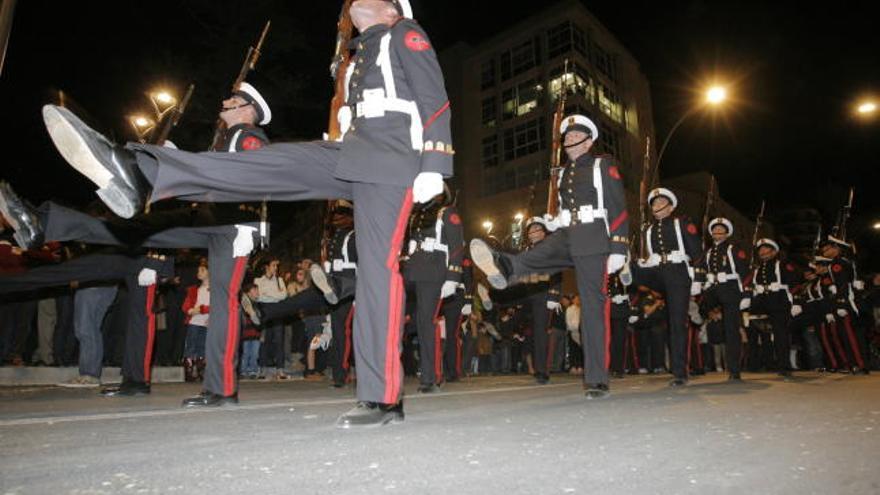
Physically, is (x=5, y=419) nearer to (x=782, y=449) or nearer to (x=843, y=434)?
(x=782, y=449)

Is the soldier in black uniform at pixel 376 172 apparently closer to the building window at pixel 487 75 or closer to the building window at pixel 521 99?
the building window at pixel 521 99

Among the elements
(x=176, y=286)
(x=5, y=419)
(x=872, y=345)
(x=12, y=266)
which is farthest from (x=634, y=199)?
(x=5, y=419)

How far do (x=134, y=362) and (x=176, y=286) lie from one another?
528cm

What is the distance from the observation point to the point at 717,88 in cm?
1814

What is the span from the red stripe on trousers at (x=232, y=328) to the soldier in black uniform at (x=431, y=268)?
2.31 metres

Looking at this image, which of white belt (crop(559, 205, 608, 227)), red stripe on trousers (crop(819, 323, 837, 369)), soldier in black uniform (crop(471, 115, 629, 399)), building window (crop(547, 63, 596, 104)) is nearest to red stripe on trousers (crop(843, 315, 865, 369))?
red stripe on trousers (crop(819, 323, 837, 369))

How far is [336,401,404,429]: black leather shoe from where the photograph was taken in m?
3.10

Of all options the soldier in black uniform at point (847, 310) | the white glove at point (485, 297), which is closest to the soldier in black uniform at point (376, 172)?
the white glove at point (485, 297)

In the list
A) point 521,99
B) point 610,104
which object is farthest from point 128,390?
point 610,104

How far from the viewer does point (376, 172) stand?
3367mm

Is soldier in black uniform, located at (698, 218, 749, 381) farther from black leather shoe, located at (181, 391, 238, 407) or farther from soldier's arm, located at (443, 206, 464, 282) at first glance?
black leather shoe, located at (181, 391, 238, 407)

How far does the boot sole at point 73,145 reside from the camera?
2.73m

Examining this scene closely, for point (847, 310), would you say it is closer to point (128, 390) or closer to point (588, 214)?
point (588, 214)

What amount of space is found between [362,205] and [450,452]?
1527 mm
